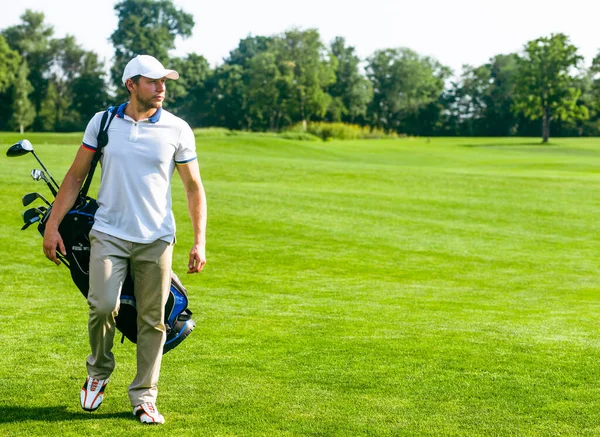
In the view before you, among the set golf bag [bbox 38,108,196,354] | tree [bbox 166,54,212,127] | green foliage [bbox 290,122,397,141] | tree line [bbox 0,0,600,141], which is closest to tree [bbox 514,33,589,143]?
tree line [bbox 0,0,600,141]

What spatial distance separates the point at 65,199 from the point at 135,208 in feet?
1.51

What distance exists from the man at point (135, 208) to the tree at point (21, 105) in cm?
8537

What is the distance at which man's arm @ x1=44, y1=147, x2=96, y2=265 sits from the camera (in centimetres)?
499

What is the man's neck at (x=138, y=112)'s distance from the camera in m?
4.97

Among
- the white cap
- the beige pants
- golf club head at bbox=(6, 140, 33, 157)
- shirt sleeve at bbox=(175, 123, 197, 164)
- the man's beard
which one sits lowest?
the beige pants

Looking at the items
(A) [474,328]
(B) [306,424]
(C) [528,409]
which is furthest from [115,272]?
Result: (A) [474,328]

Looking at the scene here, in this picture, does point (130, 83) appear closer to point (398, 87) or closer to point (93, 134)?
point (93, 134)

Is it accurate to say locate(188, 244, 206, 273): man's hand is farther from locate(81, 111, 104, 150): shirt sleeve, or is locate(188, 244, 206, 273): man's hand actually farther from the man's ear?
the man's ear

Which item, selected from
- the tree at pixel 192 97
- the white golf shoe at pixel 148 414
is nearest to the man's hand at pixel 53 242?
the white golf shoe at pixel 148 414

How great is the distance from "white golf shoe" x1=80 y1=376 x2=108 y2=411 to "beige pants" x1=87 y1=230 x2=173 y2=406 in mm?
44

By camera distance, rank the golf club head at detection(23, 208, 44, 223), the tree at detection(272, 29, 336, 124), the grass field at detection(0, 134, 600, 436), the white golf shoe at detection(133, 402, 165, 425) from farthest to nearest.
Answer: the tree at detection(272, 29, 336, 124), the golf club head at detection(23, 208, 44, 223), the grass field at detection(0, 134, 600, 436), the white golf shoe at detection(133, 402, 165, 425)

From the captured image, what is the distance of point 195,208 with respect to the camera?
17.2 ft

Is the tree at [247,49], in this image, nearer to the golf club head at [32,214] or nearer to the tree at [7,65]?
the tree at [7,65]

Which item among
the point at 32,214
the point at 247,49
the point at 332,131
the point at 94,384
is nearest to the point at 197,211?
the point at 32,214
